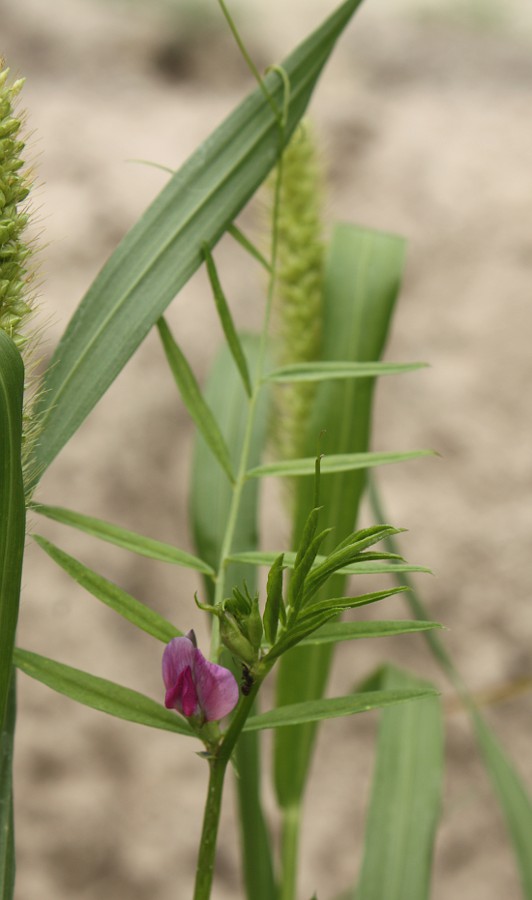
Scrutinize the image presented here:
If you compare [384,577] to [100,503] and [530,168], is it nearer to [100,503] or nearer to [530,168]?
[100,503]

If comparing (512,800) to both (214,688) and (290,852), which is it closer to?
(290,852)

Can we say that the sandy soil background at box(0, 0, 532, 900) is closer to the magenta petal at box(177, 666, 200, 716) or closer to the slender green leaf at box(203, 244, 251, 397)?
the slender green leaf at box(203, 244, 251, 397)

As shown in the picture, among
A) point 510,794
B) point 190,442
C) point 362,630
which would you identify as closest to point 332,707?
point 362,630

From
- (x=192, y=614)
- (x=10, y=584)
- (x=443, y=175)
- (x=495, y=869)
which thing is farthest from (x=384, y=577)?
(x=10, y=584)

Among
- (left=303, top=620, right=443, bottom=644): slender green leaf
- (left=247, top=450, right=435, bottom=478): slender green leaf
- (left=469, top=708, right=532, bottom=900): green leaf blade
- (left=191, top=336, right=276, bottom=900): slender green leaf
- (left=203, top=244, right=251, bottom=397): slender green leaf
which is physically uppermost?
(left=203, top=244, right=251, bottom=397): slender green leaf

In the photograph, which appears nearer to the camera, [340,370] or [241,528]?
[340,370]

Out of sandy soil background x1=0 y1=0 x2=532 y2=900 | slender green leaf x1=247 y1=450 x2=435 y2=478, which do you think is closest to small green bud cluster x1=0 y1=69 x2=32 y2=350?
slender green leaf x1=247 y1=450 x2=435 y2=478
